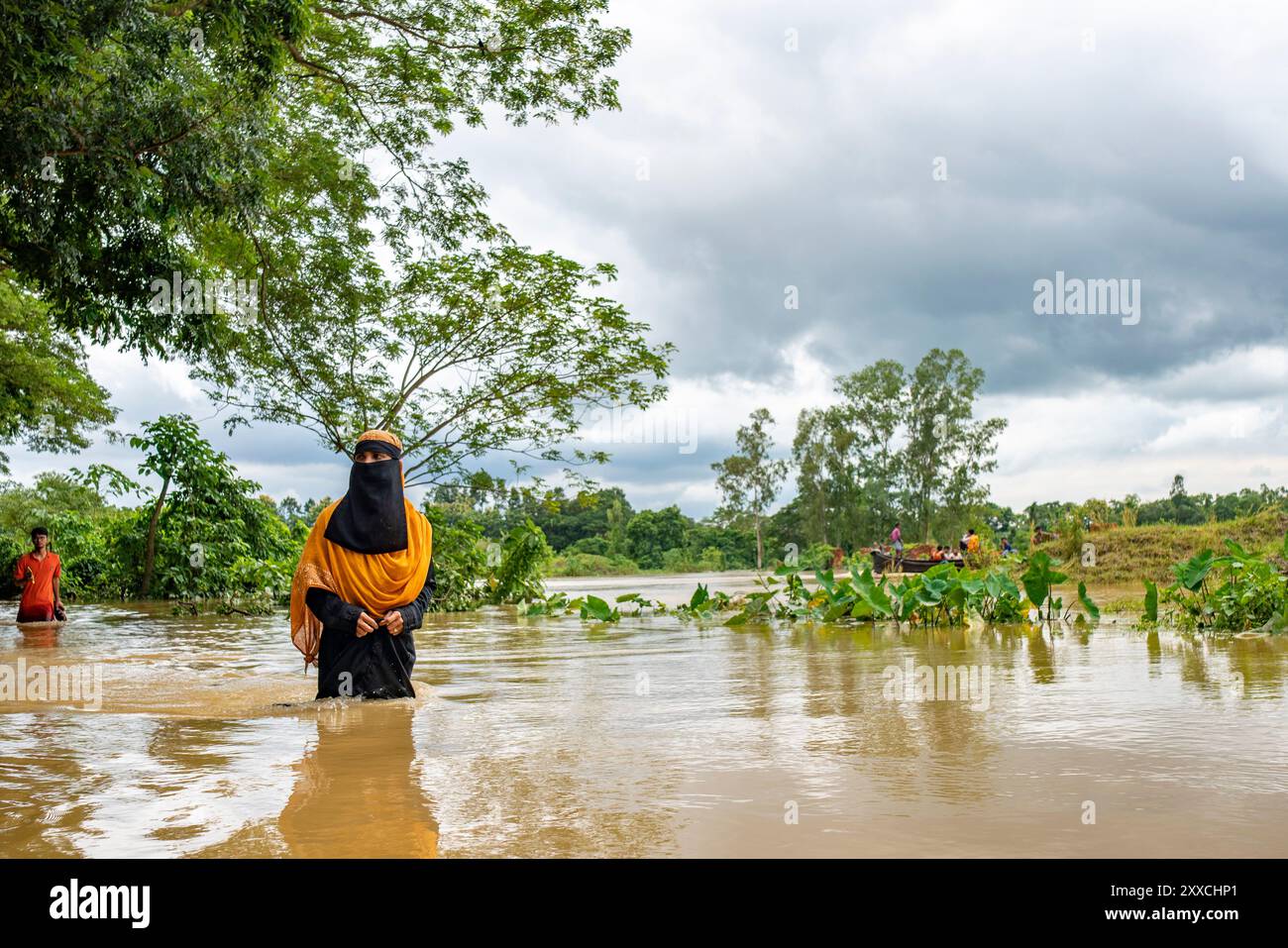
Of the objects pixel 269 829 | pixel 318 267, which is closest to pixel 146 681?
pixel 269 829

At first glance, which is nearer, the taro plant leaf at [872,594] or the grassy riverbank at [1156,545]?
the taro plant leaf at [872,594]

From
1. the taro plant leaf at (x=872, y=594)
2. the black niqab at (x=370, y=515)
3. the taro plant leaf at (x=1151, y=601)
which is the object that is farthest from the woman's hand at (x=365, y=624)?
the taro plant leaf at (x=1151, y=601)

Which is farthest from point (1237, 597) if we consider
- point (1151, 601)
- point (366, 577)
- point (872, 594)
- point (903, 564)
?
point (903, 564)

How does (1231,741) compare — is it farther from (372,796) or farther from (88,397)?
(88,397)

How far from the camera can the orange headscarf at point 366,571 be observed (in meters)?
6.25

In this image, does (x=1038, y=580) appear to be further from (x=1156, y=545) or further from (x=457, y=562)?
(x=1156, y=545)

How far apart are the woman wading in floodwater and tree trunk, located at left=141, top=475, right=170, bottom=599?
16572mm

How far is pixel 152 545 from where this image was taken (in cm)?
2156

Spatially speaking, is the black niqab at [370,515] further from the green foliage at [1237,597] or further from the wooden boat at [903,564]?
the wooden boat at [903,564]

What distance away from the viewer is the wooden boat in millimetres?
25688

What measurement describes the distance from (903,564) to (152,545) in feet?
58.6

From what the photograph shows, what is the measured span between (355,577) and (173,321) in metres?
5.40

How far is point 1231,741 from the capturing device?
4.88 meters

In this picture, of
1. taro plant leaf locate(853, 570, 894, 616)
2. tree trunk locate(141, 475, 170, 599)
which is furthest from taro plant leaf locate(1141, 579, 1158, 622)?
tree trunk locate(141, 475, 170, 599)
